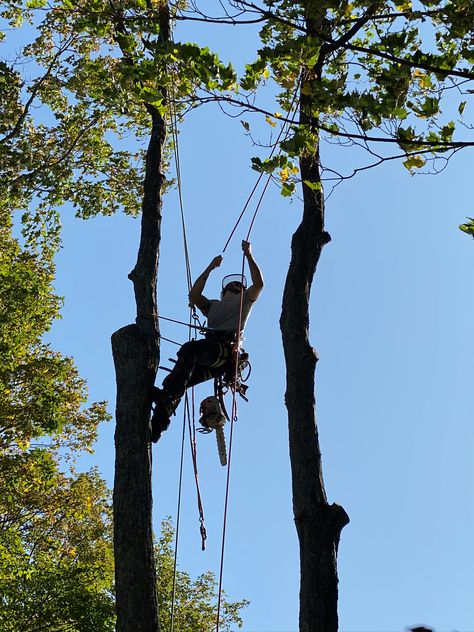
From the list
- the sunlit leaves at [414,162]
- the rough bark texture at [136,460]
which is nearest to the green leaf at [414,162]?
the sunlit leaves at [414,162]

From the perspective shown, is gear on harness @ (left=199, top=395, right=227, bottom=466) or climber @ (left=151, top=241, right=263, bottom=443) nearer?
climber @ (left=151, top=241, right=263, bottom=443)

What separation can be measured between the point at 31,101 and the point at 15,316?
3782 mm

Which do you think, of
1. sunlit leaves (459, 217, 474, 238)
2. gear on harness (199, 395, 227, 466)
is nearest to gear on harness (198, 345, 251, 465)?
gear on harness (199, 395, 227, 466)

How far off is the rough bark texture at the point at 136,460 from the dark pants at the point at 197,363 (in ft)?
1.24

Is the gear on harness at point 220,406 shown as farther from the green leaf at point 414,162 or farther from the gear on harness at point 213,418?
the green leaf at point 414,162

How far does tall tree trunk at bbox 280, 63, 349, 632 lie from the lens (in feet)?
18.8

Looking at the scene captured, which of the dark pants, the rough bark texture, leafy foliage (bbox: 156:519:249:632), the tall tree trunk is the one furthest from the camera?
leafy foliage (bbox: 156:519:249:632)

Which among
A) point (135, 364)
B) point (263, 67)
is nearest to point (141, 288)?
point (135, 364)

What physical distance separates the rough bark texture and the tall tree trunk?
3.59 feet

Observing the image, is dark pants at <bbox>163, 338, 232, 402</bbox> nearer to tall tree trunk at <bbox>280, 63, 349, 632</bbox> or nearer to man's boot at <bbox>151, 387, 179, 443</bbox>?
man's boot at <bbox>151, 387, 179, 443</bbox>

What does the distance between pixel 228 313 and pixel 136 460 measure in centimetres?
236

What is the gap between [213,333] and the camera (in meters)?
8.41

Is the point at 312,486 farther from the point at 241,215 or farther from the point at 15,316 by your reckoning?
the point at 15,316

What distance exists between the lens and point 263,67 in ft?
21.2
